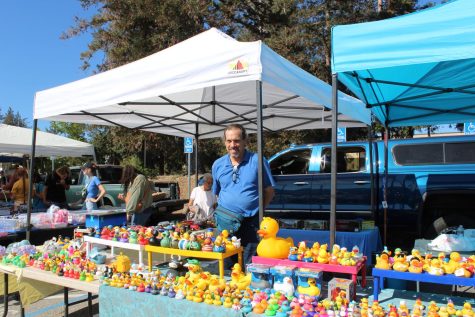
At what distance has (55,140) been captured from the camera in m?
9.77

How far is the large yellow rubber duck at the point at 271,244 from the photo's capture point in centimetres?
262

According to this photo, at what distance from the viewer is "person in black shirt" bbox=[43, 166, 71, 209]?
27.1ft

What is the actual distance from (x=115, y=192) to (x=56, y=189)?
2685 mm

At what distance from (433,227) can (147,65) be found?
478cm

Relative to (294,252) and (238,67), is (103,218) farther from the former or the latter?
(294,252)

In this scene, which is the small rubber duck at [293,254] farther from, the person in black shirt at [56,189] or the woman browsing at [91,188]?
the person in black shirt at [56,189]

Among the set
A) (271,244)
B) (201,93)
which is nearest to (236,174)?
(271,244)

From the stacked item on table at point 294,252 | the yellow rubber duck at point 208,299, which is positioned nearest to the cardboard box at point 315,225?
the stacked item on table at point 294,252

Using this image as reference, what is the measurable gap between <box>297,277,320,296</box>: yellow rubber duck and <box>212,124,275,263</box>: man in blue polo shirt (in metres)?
0.75

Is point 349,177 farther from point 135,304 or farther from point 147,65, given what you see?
point 135,304

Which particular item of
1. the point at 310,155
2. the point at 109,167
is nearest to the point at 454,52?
the point at 310,155

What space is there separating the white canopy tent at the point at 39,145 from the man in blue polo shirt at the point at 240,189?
24.4ft

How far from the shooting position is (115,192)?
432 inches

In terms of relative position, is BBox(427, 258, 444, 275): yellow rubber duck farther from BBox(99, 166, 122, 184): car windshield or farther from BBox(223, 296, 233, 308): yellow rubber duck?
BBox(99, 166, 122, 184): car windshield
